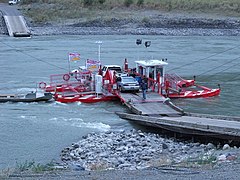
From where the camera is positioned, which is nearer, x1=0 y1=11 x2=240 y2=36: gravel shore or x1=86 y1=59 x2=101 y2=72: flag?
x1=86 y1=59 x2=101 y2=72: flag

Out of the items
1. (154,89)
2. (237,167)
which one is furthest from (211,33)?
(237,167)

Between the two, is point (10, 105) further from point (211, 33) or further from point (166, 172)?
point (211, 33)

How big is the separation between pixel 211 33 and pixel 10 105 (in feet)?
137

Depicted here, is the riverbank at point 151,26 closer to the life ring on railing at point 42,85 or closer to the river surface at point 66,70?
the river surface at point 66,70

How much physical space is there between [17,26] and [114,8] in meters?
20.0

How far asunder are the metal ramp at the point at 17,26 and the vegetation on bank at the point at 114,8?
9.01 feet

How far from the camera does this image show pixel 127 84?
3219cm

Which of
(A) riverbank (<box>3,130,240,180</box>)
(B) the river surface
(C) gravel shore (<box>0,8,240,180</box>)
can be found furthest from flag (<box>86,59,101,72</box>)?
(C) gravel shore (<box>0,8,240,180</box>)

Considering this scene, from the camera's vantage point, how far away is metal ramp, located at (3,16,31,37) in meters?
63.9

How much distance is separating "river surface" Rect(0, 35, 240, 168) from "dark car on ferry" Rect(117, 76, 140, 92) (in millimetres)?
1193

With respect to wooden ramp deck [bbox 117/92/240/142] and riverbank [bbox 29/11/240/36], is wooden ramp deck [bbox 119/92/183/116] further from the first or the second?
riverbank [bbox 29/11/240/36]

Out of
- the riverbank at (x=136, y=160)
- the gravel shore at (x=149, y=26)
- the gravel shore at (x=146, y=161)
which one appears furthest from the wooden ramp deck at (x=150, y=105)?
the gravel shore at (x=149, y=26)

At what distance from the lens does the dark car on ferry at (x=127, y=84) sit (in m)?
32.1

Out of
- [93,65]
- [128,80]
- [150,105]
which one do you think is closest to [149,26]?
[93,65]
